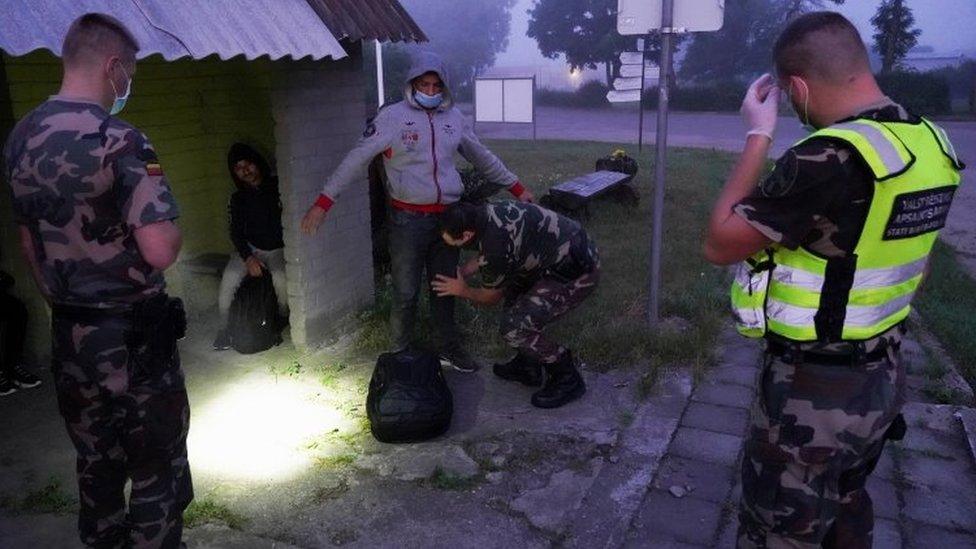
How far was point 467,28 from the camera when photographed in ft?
254

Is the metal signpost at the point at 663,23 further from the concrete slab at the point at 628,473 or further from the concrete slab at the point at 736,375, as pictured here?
the concrete slab at the point at 628,473

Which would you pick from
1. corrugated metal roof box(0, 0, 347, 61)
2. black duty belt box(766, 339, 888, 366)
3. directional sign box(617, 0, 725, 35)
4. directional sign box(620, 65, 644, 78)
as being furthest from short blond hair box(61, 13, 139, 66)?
directional sign box(620, 65, 644, 78)

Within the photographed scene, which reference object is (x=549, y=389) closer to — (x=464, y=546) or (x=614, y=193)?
(x=464, y=546)

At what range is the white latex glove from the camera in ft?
7.17

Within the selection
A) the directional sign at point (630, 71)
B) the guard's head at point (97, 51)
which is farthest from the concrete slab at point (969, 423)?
the directional sign at point (630, 71)

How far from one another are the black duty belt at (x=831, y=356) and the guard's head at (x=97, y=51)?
2248 mm

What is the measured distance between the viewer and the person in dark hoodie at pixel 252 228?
5.18 m

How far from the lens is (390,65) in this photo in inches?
939

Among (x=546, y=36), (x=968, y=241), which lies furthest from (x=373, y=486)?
(x=546, y=36)

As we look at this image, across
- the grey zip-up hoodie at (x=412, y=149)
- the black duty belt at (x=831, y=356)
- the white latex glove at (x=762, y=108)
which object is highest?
the white latex glove at (x=762, y=108)

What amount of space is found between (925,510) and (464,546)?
201cm

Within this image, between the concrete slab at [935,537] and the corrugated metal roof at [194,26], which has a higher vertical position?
the corrugated metal roof at [194,26]

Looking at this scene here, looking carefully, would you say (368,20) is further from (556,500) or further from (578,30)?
(578,30)

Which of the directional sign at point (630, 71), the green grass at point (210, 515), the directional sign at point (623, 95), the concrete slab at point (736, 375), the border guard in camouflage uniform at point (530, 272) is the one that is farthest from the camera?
the directional sign at point (630, 71)
